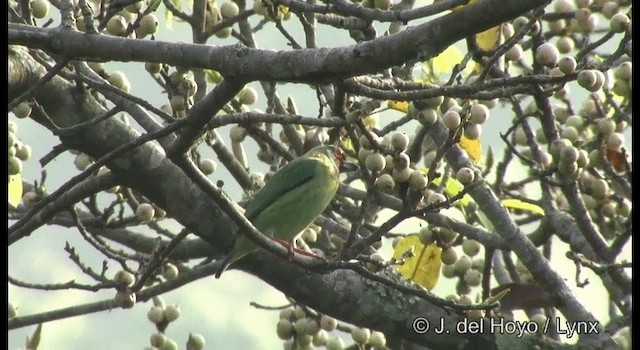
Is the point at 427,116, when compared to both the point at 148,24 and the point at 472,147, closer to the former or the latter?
the point at 472,147

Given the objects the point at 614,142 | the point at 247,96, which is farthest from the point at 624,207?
the point at 247,96

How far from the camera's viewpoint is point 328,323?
4383 millimetres

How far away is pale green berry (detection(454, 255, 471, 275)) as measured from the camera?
4422mm

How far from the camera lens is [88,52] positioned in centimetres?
271

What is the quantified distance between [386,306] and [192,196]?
29.9 inches

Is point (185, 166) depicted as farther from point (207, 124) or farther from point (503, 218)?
point (503, 218)

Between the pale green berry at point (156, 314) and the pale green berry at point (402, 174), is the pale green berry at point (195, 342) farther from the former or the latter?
the pale green berry at point (402, 174)

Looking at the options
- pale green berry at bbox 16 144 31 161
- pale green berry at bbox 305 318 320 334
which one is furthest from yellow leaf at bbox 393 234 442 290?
pale green berry at bbox 16 144 31 161

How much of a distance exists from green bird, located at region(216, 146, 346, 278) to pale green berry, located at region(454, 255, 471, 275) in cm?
61

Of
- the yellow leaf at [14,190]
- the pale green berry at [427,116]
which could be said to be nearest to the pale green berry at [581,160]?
the pale green berry at [427,116]

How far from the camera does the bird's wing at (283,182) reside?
13.9 feet

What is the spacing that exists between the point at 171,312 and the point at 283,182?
700 millimetres

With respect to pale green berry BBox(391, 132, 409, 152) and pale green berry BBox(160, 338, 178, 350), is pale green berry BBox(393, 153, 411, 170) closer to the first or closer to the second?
pale green berry BBox(391, 132, 409, 152)

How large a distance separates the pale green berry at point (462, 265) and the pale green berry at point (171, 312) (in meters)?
1.16
